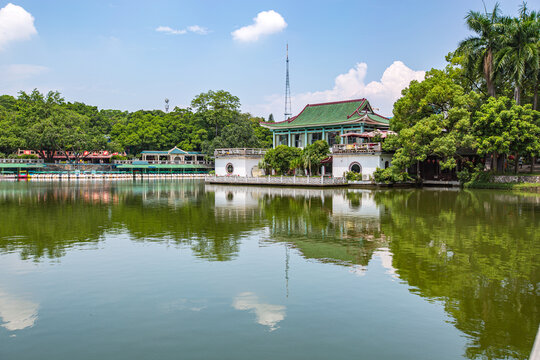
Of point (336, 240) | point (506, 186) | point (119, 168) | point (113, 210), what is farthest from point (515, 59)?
point (119, 168)

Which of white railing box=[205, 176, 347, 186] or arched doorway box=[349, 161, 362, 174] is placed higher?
arched doorway box=[349, 161, 362, 174]

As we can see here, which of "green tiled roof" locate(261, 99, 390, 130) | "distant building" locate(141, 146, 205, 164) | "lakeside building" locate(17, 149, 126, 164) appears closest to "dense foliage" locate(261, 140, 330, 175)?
"green tiled roof" locate(261, 99, 390, 130)

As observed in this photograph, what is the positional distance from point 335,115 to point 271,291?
41.7 m

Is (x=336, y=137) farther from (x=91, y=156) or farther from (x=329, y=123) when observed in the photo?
(x=91, y=156)

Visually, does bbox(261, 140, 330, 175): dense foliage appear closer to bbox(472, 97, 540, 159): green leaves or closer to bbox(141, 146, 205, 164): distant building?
bbox(472, 97, 540, 159): green leaves

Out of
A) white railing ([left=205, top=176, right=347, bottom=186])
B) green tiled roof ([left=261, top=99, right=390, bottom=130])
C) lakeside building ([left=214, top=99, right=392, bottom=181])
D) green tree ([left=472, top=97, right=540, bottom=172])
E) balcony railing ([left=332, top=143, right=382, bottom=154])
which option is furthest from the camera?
green tiled roof ([left=261, top=99, right=390, bottom=130])

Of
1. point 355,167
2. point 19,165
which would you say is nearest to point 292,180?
point 355,167

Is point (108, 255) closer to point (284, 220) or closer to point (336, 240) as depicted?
point (336, 240)

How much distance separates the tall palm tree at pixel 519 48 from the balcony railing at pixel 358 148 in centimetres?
1118

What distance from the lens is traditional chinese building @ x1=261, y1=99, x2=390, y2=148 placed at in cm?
→ 4541

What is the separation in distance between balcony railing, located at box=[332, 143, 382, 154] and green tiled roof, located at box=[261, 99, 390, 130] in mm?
4921

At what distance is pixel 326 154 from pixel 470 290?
34519 mm

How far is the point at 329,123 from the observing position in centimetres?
4678

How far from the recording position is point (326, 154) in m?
42.2
